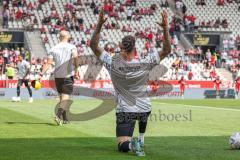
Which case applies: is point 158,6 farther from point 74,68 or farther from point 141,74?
point 141,74

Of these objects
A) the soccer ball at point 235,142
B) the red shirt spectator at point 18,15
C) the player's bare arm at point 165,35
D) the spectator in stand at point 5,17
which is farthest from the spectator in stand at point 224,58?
the player's bare arm at point 165,35

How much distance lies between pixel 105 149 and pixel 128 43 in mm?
1951

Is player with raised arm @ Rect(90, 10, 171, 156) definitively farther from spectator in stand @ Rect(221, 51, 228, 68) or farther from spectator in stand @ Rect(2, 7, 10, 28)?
spectator in stand @ Rect(221, 51, 228, 68)

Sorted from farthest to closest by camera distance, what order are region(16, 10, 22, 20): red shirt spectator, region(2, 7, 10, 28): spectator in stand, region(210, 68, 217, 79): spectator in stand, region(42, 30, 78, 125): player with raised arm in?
region(16, 10, 22, 20): red shirt spectator < region(2, 7, 10, 28): spectator in stand < region(210, 68, 217, 79): spectator in stand < region(42, 30, 78, 125): player with raised arm

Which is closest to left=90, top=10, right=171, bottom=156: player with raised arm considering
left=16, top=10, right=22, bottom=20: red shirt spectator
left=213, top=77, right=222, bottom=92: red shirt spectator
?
left=213, top=77, right=222, bottom=92: red shirt spectator

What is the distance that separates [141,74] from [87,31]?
132ft

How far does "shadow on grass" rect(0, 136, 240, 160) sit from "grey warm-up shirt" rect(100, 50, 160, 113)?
2.65 feet

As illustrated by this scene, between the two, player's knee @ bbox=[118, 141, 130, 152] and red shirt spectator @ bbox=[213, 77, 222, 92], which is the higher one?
red shirt spectator @ bbox=[213, 77, 222, 92]

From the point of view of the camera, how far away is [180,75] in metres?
47.2

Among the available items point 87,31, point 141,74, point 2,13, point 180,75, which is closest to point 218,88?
point 180,75

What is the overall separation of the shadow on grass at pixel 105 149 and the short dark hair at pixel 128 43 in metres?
1.72

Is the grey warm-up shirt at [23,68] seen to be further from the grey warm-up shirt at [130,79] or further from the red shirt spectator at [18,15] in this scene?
the grey warm-up shirt at [130,79]

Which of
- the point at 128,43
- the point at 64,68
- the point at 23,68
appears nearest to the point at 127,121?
the point at 128,43

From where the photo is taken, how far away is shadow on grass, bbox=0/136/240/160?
377 inches
